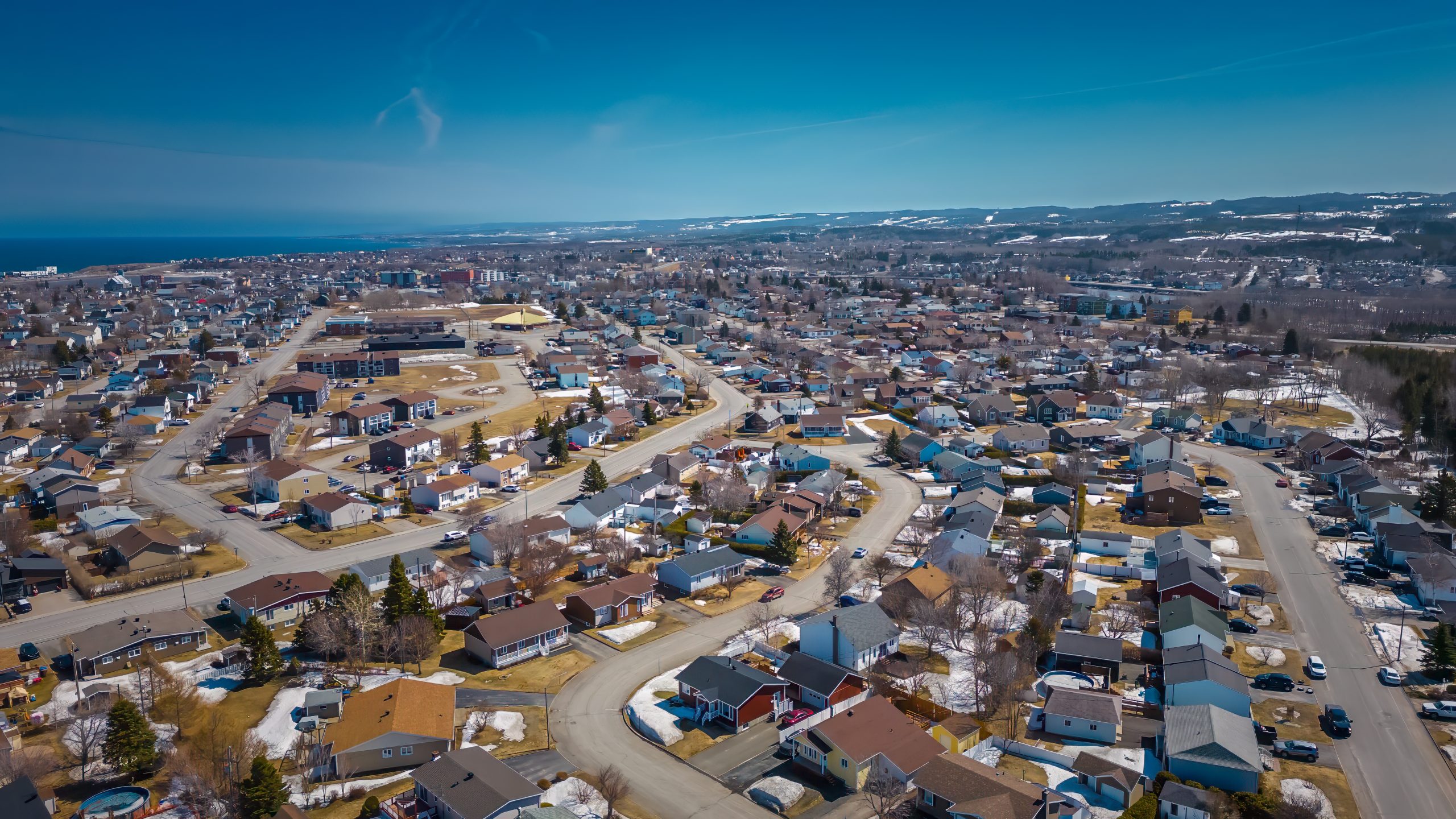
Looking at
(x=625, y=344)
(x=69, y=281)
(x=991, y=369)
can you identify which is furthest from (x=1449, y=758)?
(x=69, y=281)

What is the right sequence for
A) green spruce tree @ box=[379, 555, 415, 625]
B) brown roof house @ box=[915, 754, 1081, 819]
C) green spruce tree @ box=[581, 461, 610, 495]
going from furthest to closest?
1. green spruce tree @ box=[581, 461, 610, 495]
2. green spruce tree @ box=[379, 555, 415, 625]
3. brown roof house @ box=[915, 754, 1081, 819]

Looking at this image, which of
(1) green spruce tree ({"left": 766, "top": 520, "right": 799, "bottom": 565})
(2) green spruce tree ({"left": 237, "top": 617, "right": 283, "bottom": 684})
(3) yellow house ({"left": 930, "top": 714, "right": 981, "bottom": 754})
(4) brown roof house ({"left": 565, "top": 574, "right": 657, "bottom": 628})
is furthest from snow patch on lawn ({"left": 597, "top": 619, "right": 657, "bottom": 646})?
(3) yellow house ({"left": 930, "top": 714, "right": 981, "bottom": 754})

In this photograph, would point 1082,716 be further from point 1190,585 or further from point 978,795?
point 1190,585

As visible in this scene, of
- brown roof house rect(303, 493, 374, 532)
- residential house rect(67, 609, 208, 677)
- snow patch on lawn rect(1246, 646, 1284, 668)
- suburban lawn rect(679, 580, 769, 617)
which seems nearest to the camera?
residential house rect(67, 609, 208, 677)

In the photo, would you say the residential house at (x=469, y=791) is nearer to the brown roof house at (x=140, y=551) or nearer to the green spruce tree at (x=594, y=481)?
the brown roof house at (x=140, y=551)

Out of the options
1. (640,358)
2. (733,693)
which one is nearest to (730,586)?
(733,693)

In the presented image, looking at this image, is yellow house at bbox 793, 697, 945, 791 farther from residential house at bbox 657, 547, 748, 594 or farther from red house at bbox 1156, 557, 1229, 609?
red house at bbox 1156, 557, 1229, 609

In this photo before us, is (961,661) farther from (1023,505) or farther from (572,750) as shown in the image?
(1023,505)
